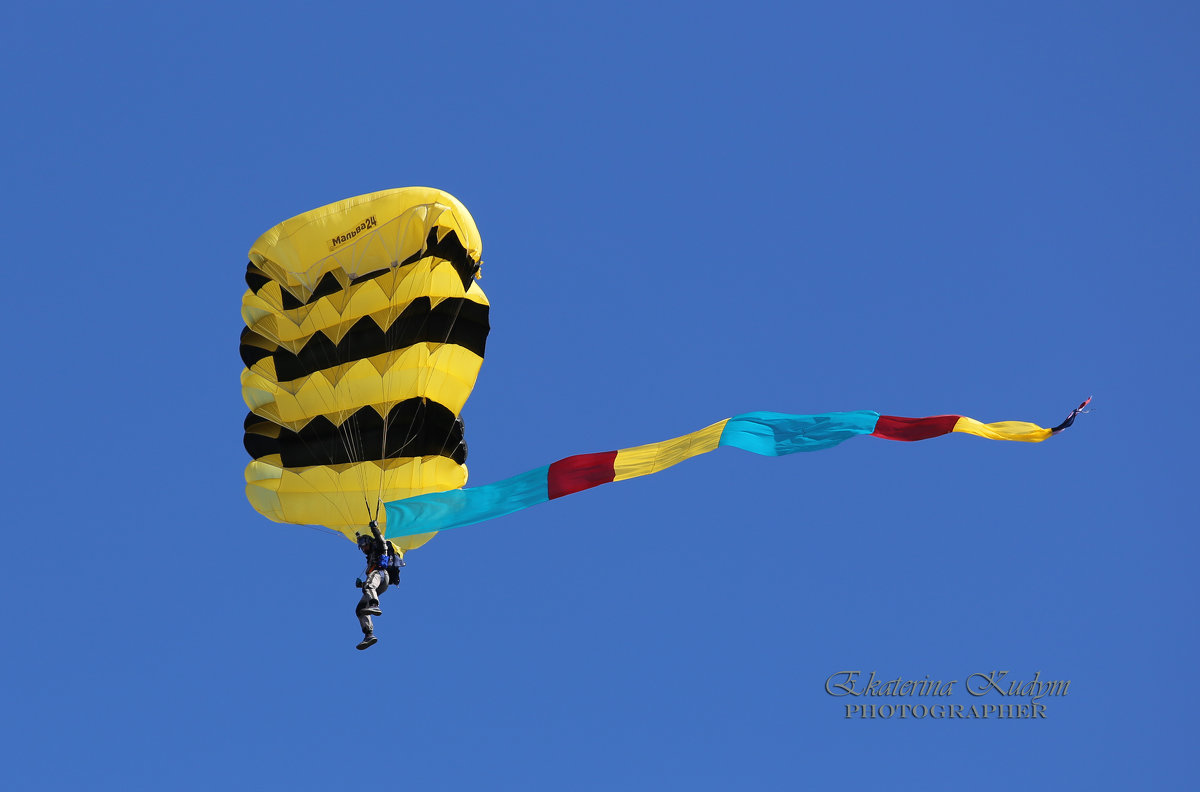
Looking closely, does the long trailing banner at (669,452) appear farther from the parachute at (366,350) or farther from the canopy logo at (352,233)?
the canopy logo at (352,233)

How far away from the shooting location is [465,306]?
72.0 ft

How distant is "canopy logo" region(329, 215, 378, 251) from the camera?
71.2 ft

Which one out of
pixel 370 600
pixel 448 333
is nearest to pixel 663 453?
pixel 448 333

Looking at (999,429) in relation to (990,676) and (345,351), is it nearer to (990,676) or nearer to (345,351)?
(990,676)

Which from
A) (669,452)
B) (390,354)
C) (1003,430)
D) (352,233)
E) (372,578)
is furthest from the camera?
(390,354)

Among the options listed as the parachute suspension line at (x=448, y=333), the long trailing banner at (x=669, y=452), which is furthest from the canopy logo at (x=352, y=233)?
the long trailing banner at (x=669, y=452)

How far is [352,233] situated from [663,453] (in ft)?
19.0

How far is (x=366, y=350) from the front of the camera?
22172 mm

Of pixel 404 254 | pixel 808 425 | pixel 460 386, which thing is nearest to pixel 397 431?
pixel 460 386

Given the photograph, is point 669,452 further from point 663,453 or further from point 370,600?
point 370,600

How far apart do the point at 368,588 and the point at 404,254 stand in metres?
5.02

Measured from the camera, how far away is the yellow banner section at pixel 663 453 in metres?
19.3

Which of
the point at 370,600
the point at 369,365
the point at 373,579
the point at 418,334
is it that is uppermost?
the point at 418,334

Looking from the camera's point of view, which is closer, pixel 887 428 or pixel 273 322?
pixel 887 428
